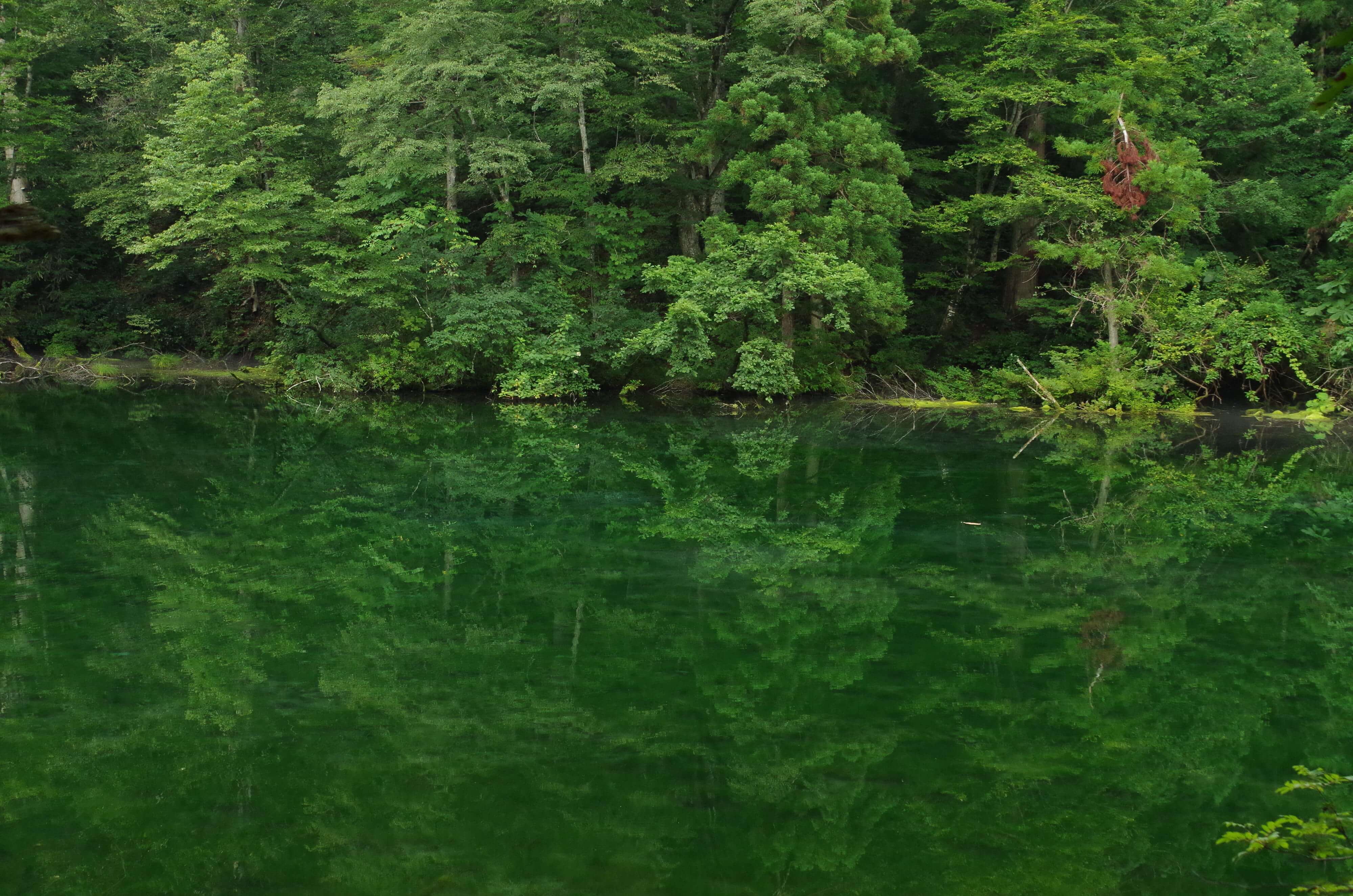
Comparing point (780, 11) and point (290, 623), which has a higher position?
point (780, 11)

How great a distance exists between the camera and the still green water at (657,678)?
376 cm

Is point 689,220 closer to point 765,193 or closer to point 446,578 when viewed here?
point 765,193

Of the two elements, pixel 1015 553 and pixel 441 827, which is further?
pixel 1015 553

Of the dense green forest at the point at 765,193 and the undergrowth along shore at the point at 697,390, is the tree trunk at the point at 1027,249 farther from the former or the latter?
the undergrowth along shore at the point at 697,390

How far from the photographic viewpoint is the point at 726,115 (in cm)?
1716

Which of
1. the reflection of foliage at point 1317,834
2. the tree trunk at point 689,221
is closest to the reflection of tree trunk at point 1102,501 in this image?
the reflection of foliage at point 1317,834

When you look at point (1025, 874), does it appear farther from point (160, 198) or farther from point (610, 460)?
point (160, 198)

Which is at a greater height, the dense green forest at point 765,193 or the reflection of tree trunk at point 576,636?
the dense green forest at point 765,193

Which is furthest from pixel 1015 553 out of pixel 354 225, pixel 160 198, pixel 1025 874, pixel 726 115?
pixel 160 198

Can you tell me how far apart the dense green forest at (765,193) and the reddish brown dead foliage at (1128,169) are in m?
0.05

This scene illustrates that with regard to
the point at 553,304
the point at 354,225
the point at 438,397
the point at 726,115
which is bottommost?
the point at 438,397

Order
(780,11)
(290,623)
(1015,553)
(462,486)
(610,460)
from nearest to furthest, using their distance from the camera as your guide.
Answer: (290,623)
(1015,553)
(462,486)
(610,460)
(780,11)

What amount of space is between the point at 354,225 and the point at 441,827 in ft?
54.0

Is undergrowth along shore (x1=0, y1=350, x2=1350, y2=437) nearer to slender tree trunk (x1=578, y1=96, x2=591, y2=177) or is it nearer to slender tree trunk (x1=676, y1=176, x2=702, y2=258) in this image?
slender tree trunk (x1=676, y1=176, x2=702, y2=258)
